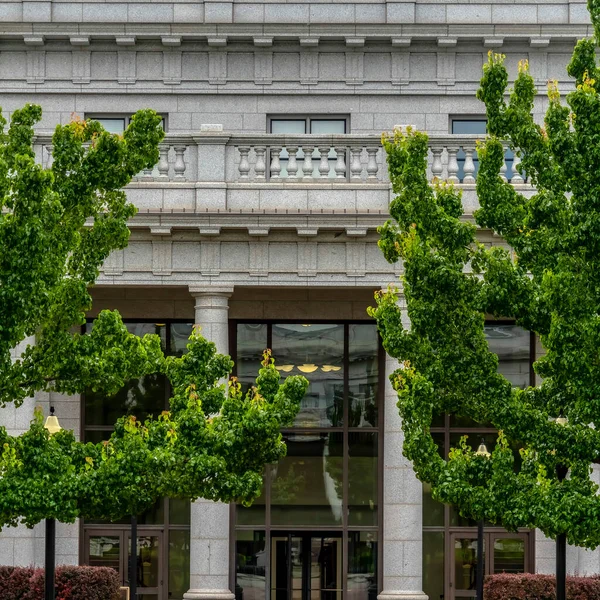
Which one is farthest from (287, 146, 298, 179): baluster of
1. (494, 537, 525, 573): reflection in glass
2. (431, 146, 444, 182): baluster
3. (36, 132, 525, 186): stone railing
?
(494, 537, 525, 573): reflection in glass

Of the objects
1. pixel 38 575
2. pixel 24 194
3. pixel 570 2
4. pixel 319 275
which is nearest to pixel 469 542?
pixel 319 275

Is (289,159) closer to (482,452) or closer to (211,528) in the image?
(211,528)

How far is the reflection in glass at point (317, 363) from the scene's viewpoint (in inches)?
1167

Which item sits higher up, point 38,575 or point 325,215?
point 325,215

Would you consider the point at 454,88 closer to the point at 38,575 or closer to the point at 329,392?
the point at 329,392

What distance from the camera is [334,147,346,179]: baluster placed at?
26312 millimetres

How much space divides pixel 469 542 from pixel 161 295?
27.6 feet

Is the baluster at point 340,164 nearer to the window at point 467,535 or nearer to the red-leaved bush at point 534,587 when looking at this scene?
the window at point 467,535

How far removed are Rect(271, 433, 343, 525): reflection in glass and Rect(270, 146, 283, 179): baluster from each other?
6223 mm

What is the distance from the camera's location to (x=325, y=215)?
25.9 m

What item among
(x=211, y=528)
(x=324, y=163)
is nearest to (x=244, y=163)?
(x=324, y=163)

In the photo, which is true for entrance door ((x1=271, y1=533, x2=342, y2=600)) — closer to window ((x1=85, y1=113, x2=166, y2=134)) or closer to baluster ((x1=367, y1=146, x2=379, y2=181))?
baluster ((x1=367, y1=146, x2=379, y2=181))

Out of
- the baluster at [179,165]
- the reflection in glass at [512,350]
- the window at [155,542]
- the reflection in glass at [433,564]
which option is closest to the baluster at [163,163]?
the baluster at [179,165]

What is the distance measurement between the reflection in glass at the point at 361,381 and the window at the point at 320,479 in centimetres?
2
